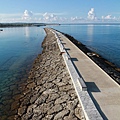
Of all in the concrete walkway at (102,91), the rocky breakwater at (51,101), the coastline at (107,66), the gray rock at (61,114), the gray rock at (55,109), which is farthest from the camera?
the coastline at (107,66)

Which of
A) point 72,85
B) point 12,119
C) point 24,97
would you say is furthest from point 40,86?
point 12,119

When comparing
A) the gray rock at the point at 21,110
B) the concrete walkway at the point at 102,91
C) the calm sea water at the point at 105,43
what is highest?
the concrete walkway at the point at 102,91

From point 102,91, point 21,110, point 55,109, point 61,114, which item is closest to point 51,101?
point 55,109

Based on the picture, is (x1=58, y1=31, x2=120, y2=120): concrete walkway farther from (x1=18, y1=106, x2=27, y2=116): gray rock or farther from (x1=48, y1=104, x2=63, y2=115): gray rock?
(x1=18, y1=106, x2=27, y2=116): gray rock

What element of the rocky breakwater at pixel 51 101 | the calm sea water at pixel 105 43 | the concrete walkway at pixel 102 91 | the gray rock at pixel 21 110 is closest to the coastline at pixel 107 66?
the concrete walkway at pixel 102 91

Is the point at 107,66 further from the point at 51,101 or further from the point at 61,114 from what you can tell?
the point at 61,114

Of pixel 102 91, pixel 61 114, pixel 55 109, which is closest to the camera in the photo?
pixel 61 114

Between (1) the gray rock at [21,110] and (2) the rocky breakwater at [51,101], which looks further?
(1) the gray rock at [21,110]

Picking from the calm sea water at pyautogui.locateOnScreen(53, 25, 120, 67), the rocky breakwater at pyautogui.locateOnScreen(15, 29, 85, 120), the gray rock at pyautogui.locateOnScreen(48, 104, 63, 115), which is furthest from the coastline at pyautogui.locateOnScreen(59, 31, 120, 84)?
the gray rock at pyautogui.locateOnScreen(48, 104, 63, 115)

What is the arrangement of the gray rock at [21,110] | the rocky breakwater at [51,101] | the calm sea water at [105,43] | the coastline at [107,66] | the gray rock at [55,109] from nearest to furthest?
the rocky breakwater at [51,101] < the gray rock at [55,109] < the gray rock at [21,110] < the coastline at [107,66] < the calm sea water at [105,43]

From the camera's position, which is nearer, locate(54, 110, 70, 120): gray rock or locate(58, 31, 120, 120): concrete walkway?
locate(58, 31, 120, 120): concrete walkway

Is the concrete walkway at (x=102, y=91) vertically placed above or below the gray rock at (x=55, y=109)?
above

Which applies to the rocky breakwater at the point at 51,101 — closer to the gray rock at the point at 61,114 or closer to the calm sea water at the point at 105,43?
the gray rock at the point at 61,114

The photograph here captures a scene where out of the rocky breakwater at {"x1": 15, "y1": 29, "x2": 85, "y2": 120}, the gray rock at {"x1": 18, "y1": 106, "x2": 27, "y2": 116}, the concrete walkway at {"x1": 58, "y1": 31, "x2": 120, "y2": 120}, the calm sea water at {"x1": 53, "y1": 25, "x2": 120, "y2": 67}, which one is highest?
the concrete walkway at {"x1": 58, "y1": 31, "x2": 120, "y2": 120}
